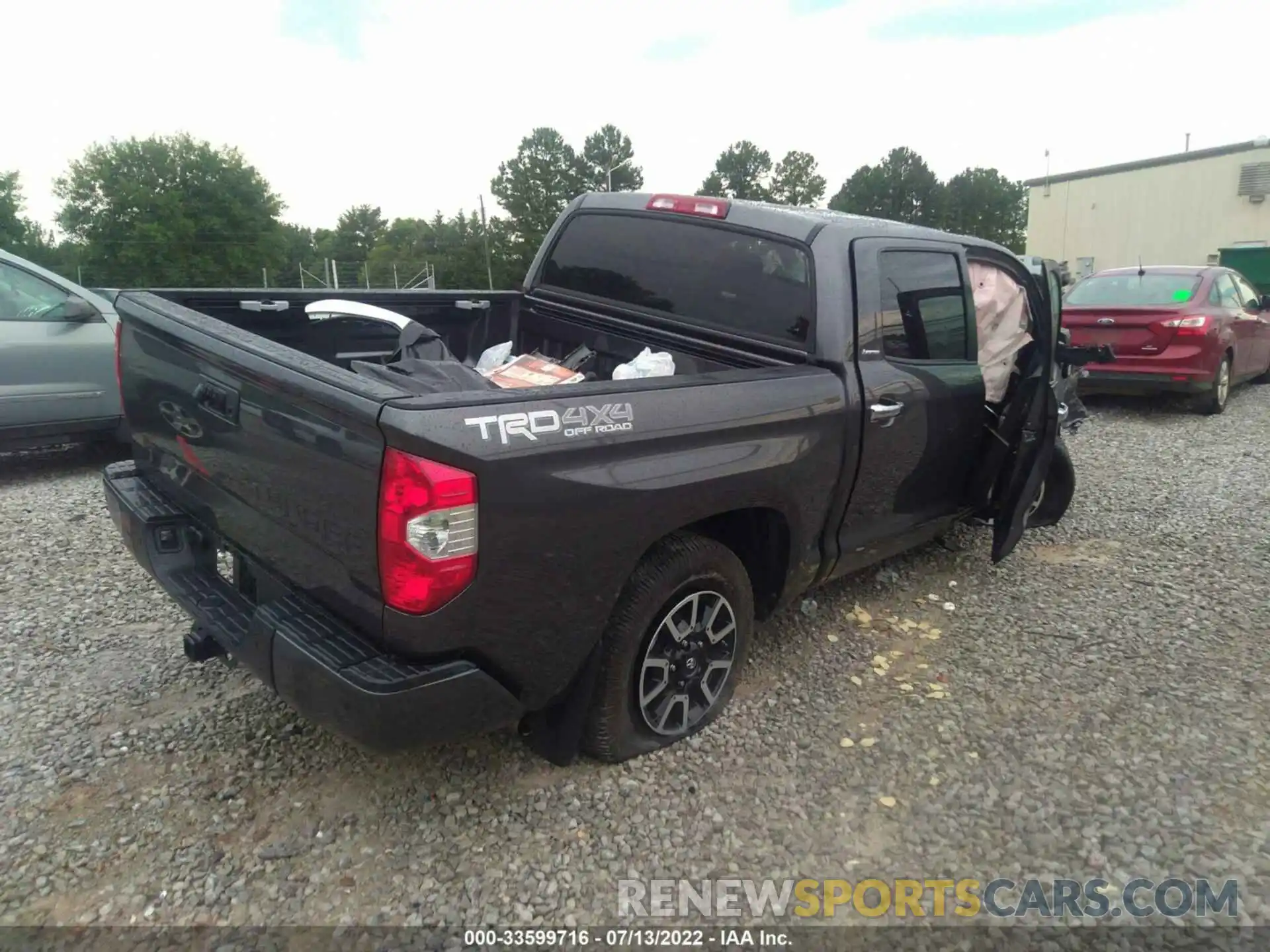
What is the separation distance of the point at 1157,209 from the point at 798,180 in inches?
1889

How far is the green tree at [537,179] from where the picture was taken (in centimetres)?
6912

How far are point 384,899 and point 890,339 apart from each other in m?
2.66

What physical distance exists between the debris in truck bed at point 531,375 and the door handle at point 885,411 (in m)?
1.13

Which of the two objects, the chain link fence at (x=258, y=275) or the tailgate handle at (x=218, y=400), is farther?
the chain link fence at (x=258, y=275)

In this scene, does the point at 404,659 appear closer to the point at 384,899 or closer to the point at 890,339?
the point at 384,899

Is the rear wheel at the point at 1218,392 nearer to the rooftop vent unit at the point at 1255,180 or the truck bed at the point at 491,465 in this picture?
the truck bed at the point at 491,465

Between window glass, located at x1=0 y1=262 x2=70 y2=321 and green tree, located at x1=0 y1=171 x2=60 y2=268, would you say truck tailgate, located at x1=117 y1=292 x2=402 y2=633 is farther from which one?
green tree, located at x1=0 y1=171 x2=60 y2=268

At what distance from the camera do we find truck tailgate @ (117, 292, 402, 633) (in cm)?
219

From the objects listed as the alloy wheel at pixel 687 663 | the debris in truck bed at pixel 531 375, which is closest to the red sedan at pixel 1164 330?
the debris in truck bed at pixel 531 375

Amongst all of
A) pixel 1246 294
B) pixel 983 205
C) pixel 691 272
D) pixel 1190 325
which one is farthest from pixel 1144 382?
pixel 983 205

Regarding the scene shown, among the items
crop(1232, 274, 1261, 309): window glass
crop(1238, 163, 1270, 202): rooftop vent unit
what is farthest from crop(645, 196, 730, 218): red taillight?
crop(1238, 163, 1270, 202): rooftop vent unit

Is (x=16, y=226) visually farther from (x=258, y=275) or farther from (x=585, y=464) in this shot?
(x=585, y=464)

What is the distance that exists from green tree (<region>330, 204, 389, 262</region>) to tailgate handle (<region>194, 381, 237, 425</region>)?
307 feet

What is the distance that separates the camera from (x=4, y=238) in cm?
5309
